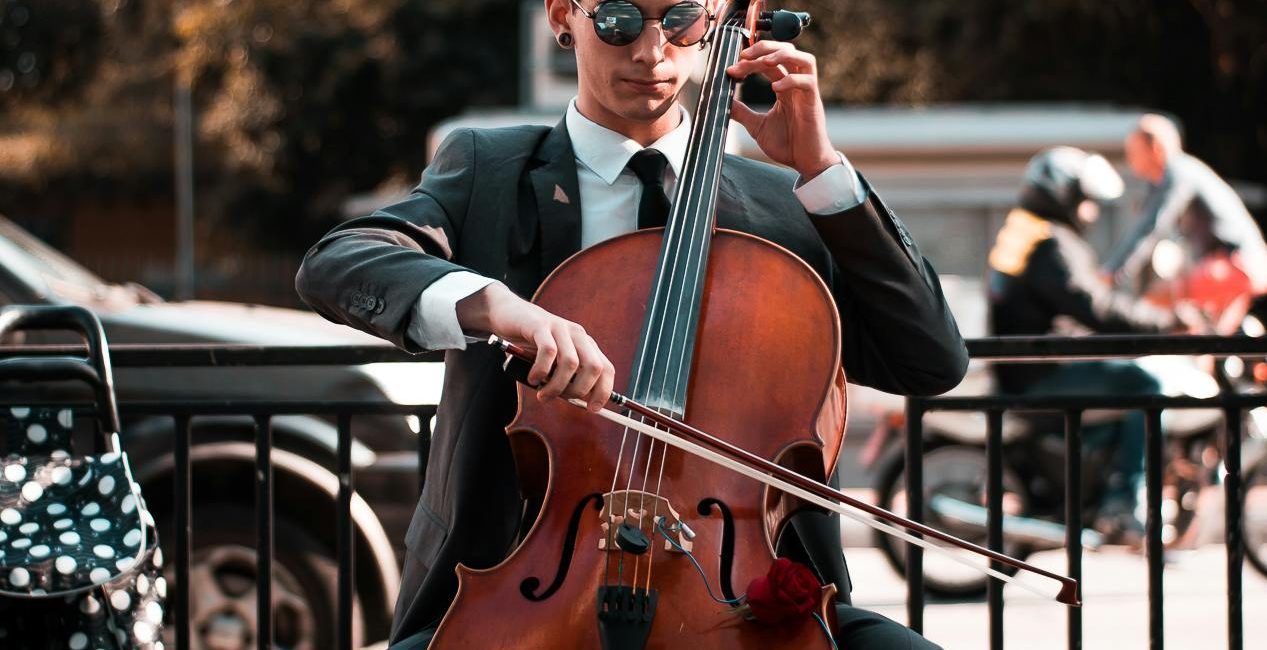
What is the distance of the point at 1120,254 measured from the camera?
8.25m

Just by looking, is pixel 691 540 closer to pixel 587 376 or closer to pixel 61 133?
pixel 587 376

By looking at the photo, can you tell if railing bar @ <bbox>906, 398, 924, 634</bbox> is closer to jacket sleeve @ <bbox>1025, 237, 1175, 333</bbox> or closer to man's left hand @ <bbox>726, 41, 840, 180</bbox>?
man's left hand @ <bbox>726, 41, 840, 180</bbox>

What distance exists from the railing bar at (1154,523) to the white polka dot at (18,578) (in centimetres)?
218

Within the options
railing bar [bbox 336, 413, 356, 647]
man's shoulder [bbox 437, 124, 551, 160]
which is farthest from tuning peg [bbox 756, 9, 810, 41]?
railing bar [bbox 336, 413, 356, 647]

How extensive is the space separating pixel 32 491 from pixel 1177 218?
691 cm

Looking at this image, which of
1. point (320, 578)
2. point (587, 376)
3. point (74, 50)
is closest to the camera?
point (587, 376)

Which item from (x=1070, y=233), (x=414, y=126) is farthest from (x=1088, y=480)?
(x=414, y=126)

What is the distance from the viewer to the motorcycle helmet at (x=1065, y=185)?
22.0 feet

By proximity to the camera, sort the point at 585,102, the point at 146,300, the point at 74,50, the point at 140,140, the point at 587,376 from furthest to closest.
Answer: the point at 140,140, the point at 74,50, the point at 146,300, the point at 585,102, the point at 587,376

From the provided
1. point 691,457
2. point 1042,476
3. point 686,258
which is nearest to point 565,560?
point 691,457

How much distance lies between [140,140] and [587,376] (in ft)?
119

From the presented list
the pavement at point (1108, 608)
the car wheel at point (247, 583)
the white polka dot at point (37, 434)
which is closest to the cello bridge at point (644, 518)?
the white polka dot at point (37, 434)

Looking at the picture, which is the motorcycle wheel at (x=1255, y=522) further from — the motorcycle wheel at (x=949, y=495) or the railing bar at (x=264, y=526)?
→ the railing bar at (x=264, y=526)

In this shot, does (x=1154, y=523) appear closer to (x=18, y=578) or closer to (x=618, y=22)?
(x=618, y=22)
